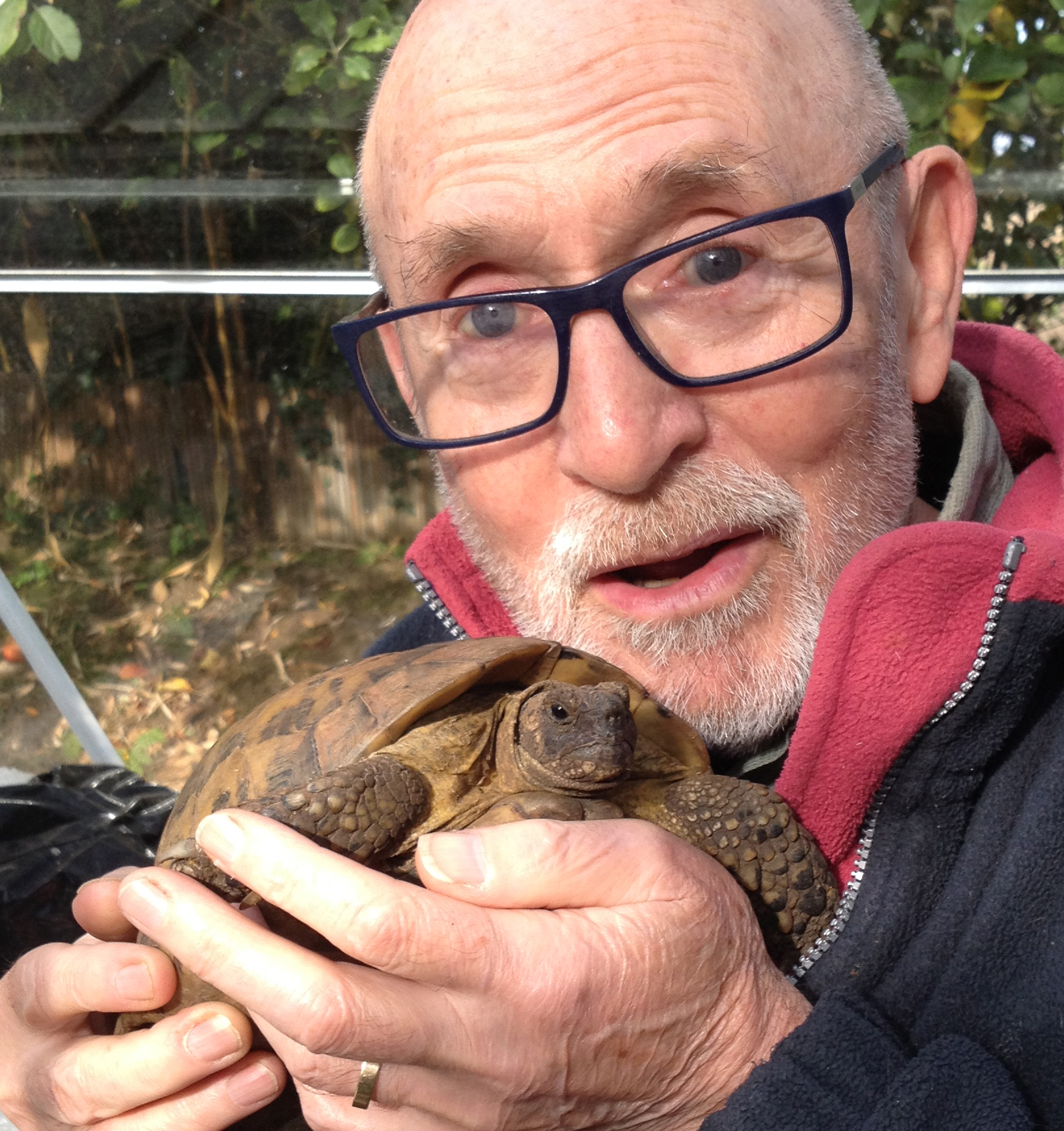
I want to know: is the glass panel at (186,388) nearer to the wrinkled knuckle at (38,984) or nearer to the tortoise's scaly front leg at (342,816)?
the wrinkled knuckle at (38,984)

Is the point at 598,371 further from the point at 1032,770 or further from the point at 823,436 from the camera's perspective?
the point at 1032,770

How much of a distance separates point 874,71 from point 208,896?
72.9 inches

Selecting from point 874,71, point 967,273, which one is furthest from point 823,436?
point 967,273

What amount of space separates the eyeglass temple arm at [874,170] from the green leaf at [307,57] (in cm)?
259

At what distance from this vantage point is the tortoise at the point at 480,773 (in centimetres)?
144

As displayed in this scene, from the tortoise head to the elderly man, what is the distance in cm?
20

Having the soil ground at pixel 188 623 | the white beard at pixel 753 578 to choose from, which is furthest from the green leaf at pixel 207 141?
the white beard at pixel 753 578

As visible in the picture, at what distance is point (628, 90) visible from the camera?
5.30ft

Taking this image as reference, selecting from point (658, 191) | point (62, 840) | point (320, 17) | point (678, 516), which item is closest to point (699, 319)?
point (658, 191)

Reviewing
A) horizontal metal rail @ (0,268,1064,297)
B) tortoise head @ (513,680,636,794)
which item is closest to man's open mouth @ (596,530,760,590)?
tortoise head @ (513,680,636,794)

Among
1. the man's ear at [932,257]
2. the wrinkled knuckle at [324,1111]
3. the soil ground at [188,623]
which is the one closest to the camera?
the wrinkled knuckle at [324,1111]

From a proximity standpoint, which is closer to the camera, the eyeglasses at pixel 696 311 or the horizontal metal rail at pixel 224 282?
the eyeglasses at pixel 696 311

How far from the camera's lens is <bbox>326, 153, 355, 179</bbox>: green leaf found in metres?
3.81

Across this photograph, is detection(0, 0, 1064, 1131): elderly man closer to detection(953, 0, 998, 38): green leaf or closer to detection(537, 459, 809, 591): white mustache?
detection(537, 459, 809, 591): white mustache
